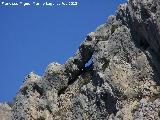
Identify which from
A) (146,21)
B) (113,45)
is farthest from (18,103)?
(146,21)

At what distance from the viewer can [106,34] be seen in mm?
50438

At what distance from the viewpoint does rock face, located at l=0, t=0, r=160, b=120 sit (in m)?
37.0

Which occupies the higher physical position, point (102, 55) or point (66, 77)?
point (66, 77)

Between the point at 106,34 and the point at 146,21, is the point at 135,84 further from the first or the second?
the point at 106,34

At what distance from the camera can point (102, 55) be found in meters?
45.0

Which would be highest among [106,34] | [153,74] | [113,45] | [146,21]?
[106,34]

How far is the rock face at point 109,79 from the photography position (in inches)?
1455

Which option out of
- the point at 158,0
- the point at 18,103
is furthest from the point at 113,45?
the point at 18,103

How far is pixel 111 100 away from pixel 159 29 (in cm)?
938

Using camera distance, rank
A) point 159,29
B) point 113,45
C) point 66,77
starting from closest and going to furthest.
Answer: point 159,29, point 113,45, point 66,77

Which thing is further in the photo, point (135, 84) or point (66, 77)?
point (66, 77)

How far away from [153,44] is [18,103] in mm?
22440

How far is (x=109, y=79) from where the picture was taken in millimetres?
41125

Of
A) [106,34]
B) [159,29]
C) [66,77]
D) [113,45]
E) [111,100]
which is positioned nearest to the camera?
[159,29]
